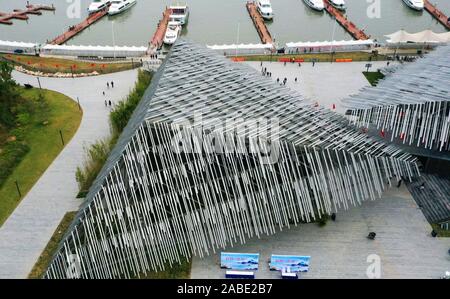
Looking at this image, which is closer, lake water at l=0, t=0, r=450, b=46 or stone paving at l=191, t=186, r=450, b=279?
stone paving at l=191, t=186, r=450, b=279

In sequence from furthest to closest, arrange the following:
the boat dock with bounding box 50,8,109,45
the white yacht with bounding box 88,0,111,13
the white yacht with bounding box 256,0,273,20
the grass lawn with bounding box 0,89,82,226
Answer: the white yacht with bounding box 88,0,111,13
the white yacht with bounding box 256,0,273,20
the boat dock with bounding box 50,8,109,45
the grass lawn with bounding box 0,89,82,226

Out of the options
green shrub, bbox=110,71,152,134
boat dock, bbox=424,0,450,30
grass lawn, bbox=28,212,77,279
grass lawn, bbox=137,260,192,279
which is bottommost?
grass lawn, bbox=137,260,192,279

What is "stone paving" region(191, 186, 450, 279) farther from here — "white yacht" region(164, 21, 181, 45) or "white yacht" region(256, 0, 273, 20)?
"white yacht" region(256, 0, 273, 20)

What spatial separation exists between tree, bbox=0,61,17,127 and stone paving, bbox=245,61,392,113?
34.9m

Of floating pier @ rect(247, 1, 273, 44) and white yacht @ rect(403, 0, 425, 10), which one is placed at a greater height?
white yacht @ rect(403, 0, 425, 10)

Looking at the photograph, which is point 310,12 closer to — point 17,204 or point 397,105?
point 397,105

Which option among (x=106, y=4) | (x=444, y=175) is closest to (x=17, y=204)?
(x=444, y=175)

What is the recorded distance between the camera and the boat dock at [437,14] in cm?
8481

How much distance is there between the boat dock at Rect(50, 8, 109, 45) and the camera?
76.6 metres

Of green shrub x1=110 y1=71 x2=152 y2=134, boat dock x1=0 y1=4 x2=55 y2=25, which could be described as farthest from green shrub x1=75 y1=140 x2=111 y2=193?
boat dock x1=0 y1=4 x2=55 y2=25

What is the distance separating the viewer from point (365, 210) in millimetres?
35062

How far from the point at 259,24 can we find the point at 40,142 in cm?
5453

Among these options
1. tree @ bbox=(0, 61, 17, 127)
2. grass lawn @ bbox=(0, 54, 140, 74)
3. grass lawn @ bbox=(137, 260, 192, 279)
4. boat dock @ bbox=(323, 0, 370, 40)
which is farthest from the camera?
boat dock @ bbox=(323, 0, 370, 40)

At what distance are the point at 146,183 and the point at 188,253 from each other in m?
6.27
